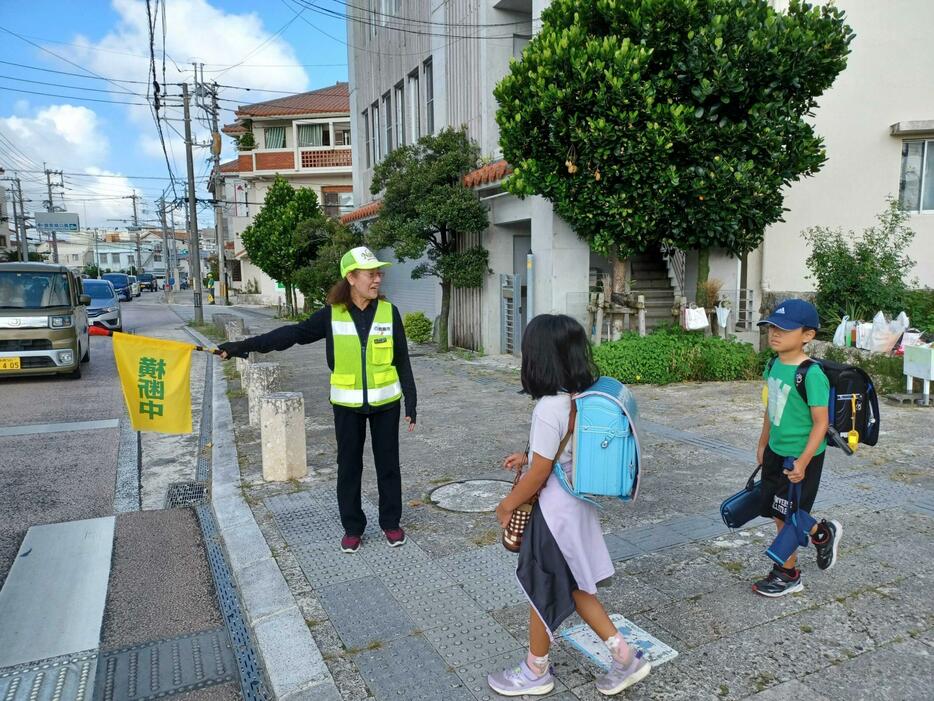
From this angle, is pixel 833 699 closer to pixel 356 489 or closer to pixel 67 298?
pixel 356 489

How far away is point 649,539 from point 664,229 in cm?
632

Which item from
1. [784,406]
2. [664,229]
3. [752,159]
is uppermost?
[752,159]

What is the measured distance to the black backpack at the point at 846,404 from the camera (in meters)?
3.38

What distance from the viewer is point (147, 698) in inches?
118

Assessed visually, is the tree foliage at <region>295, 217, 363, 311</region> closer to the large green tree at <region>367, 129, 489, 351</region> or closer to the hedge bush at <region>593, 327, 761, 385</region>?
the large green tree at <region>367, 129, 489, 351</region>

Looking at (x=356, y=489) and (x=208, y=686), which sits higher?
(x=356, y=489)

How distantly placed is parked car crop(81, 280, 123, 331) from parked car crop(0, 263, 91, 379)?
7.30 m

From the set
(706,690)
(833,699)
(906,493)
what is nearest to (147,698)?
(706,690)

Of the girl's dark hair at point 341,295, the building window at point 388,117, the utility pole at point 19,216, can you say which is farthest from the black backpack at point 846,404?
the utility pole at point 19,216

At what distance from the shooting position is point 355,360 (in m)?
4.16

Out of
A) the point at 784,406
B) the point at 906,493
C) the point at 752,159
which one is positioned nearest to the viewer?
the point at 784,406

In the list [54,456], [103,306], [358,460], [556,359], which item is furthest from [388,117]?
[556,359]

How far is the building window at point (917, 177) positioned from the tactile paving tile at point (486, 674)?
12.1 m

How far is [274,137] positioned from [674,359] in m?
33.8
